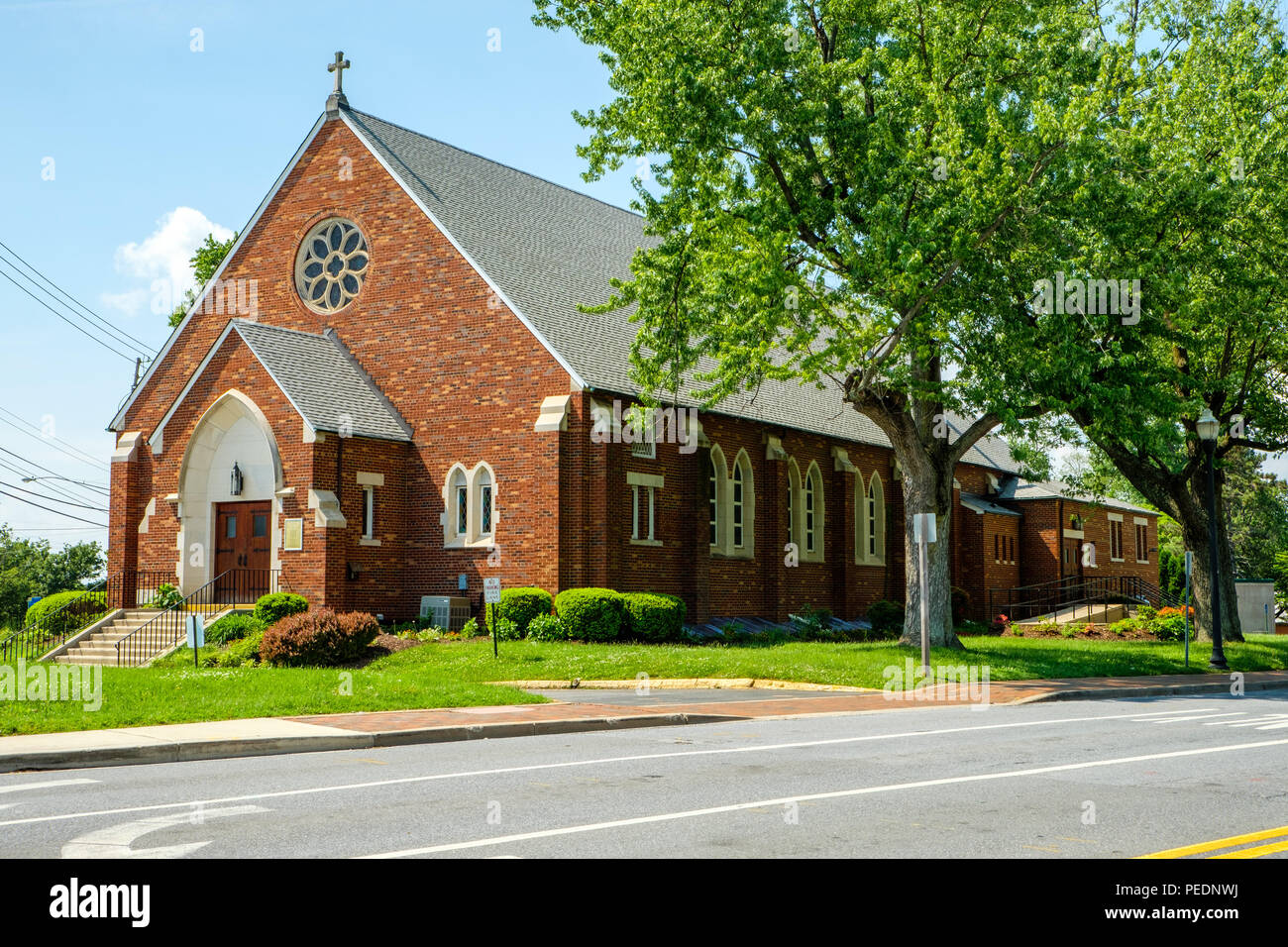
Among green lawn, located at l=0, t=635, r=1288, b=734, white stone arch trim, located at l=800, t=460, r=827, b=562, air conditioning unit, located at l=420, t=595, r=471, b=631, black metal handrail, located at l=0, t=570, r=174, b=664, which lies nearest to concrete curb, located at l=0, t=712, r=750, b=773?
green lawn, located at l=0, t=635, r=1288, b=734

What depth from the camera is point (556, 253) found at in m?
32.2

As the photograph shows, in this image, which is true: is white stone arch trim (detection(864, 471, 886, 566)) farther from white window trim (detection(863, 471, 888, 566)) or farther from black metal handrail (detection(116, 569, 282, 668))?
black metal handrail (detection(116, 569, 282, 668))

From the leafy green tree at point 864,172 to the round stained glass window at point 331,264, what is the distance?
395 inches

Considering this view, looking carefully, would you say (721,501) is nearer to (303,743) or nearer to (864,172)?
(864,172)

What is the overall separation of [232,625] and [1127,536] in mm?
39714

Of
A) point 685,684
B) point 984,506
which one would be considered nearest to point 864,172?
point 685,684

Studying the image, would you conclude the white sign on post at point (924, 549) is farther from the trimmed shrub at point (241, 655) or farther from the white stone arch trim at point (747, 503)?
the trimmed shrub at point (241, 655)

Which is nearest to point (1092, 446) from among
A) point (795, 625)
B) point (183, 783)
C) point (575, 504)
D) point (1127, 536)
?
point (795, 625)

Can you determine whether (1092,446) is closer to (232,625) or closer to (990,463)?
(990,463)

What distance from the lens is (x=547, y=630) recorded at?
2483cm

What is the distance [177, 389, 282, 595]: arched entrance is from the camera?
27.3m

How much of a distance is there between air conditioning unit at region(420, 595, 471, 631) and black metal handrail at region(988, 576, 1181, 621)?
2281 centimetres

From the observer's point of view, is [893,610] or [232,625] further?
[893,610]

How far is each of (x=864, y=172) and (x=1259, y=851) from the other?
16.3 m
